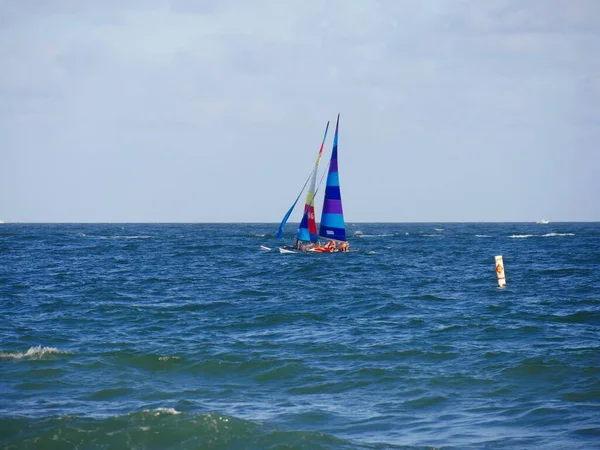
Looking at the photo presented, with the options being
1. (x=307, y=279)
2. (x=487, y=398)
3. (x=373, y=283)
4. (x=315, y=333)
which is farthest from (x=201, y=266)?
(x=487, y=398)

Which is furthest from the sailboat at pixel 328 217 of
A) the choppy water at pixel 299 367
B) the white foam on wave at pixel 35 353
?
the white foam on wave at pixel 35 353

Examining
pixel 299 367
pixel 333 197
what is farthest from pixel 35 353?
pixel 333 197

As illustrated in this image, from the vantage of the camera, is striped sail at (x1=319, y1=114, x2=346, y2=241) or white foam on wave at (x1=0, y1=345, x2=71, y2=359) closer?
white foam on wave at (x1=0, y1=345, x2=71, y2=359)

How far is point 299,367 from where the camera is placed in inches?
771

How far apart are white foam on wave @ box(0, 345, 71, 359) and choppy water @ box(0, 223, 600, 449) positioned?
80 millimetres

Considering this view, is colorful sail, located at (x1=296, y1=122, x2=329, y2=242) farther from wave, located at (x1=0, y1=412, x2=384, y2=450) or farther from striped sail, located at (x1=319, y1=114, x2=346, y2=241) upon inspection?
wave, located at (x1=0, y1=412, x2=384, y2=450)

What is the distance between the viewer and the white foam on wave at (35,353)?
20.2 meters

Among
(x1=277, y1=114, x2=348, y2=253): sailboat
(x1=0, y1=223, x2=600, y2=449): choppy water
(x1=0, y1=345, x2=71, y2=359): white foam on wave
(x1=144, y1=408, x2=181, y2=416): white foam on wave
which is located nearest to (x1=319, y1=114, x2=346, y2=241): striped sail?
(x1=277, y1=114, x2=348, y2=253): sailboat

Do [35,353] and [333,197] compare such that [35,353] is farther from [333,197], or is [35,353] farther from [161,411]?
[333,197]

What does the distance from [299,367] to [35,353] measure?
741 centimetres

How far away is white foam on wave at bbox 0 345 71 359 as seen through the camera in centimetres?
2025

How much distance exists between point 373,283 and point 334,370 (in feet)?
70.0

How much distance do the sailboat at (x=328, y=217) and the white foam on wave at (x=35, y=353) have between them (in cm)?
4038

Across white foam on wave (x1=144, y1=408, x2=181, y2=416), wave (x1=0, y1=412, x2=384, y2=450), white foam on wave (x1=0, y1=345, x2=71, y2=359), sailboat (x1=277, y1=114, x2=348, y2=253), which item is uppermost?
sailboat (x1=277, y1=114, x2=348, y2=253)
